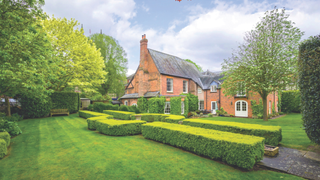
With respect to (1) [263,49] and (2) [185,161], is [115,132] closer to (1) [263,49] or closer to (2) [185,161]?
(2) [185,161]

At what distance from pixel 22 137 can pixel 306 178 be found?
1422 centimetres

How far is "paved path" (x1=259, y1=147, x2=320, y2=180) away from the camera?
5.20m

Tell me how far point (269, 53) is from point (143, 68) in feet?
53.6

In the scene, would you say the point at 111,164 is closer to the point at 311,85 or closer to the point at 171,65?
the point at 311,85

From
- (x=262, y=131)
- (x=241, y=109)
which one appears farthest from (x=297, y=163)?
(x=241, y=109)

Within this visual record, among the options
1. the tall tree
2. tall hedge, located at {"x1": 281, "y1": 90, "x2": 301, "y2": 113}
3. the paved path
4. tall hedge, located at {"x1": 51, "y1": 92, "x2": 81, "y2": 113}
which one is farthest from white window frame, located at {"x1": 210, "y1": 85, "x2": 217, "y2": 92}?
tall hedge, located at {"x1": 51, "y1": 92, "x2": 81, "y2": 113}

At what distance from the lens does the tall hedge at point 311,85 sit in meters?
6.47

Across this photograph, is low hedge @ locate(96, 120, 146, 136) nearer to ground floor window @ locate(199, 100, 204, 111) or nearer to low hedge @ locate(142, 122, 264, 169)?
low hedge @ locate(142, 122, 264, 169)

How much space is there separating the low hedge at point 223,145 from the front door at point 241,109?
62.5 feet

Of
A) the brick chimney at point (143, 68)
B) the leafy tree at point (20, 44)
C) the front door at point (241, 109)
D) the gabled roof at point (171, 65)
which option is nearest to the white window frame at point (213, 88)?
the gabled roof at point (171, 65)

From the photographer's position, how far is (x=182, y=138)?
7.54 meters

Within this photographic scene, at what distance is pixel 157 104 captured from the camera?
837 inches

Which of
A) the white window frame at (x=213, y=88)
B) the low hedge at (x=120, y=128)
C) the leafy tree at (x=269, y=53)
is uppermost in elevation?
the leafy tree at (x=269, y=53)

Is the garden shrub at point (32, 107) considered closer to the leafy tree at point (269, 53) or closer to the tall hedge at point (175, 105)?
the tall hedge at point (175, 105)
